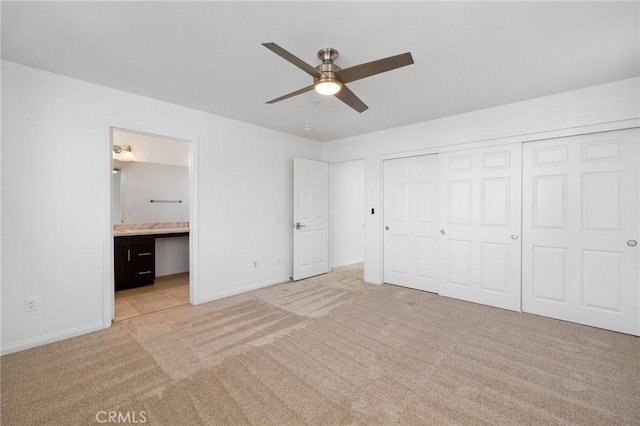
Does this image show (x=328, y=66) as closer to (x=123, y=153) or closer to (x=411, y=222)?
(x=411, y=222)

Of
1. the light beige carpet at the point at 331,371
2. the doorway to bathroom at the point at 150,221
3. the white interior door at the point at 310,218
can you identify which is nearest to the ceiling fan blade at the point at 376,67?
the light beige carpet at the point at 331,371

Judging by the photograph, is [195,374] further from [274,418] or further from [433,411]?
[433,411]

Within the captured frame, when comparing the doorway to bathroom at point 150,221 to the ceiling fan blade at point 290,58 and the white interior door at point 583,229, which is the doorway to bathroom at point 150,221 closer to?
the ceiling fan blade at point 290,58

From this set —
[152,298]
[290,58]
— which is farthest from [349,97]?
[152,298]

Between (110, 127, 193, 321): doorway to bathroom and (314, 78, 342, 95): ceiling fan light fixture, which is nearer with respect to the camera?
(314, 78, 342, 95): ceiling fan light fixture

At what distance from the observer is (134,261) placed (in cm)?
437

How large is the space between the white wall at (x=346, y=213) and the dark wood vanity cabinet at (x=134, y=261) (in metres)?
3.27

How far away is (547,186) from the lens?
321 centimetres

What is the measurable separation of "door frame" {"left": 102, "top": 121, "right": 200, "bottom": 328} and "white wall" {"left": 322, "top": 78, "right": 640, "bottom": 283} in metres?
2.65

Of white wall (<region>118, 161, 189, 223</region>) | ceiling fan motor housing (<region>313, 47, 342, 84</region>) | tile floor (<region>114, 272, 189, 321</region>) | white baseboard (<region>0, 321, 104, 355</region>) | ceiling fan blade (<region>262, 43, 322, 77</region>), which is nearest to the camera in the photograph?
ceiling fan blade (<region>262, 43, 322, 77</region>)

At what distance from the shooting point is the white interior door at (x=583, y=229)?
2.80 m

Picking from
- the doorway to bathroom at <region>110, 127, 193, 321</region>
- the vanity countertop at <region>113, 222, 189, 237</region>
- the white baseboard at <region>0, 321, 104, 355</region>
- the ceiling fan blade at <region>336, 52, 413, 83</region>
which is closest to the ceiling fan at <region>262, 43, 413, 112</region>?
the ceiling fan blade at <region>336, 52, 413, 83</region>

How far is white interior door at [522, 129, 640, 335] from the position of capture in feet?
9.20

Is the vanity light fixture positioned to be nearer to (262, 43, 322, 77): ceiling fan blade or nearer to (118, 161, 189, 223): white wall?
(118, 161, 189, 223): white wall
